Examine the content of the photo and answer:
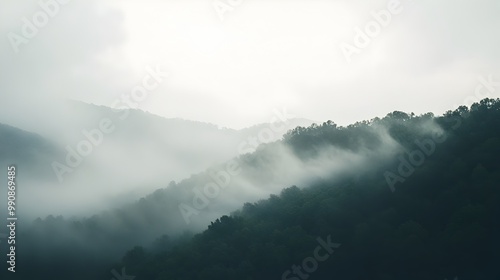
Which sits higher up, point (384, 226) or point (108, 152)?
point (108, 152)

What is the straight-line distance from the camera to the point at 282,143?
92188 mm

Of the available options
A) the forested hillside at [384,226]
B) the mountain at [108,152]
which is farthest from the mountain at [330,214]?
the mountain at [108,152]

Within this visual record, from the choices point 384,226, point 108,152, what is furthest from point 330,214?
point 108,152

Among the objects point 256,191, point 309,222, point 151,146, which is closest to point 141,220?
point 256,191

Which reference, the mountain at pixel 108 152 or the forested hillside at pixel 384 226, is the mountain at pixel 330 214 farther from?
the mountain at pixel 108 152

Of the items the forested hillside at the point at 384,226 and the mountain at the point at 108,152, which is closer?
the forested hillside at the point at 384,226

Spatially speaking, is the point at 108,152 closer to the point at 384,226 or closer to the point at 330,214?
the point at 330,214

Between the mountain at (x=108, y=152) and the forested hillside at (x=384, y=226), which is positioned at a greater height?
the mountain at (x=108, y=152)

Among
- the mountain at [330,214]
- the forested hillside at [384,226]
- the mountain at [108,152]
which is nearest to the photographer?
the forested hillside at [384,226]

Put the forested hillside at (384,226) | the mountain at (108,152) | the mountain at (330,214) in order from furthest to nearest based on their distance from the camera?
1. the mountain at (108,152)
2. the mountain at (330,214)
3. the forested hillside at (384,226)

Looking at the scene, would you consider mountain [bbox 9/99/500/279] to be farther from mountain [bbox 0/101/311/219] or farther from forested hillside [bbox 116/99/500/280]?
mountain [bbox 0/101/311/219]

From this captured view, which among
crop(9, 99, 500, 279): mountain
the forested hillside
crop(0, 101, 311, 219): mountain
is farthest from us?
crop(0, 101, 311, 219): mountain

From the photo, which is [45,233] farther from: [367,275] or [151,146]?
[151,146]

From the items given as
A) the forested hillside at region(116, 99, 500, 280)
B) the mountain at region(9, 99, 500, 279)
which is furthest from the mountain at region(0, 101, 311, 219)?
the forested hillside at region(116, 99, 500, 280)
